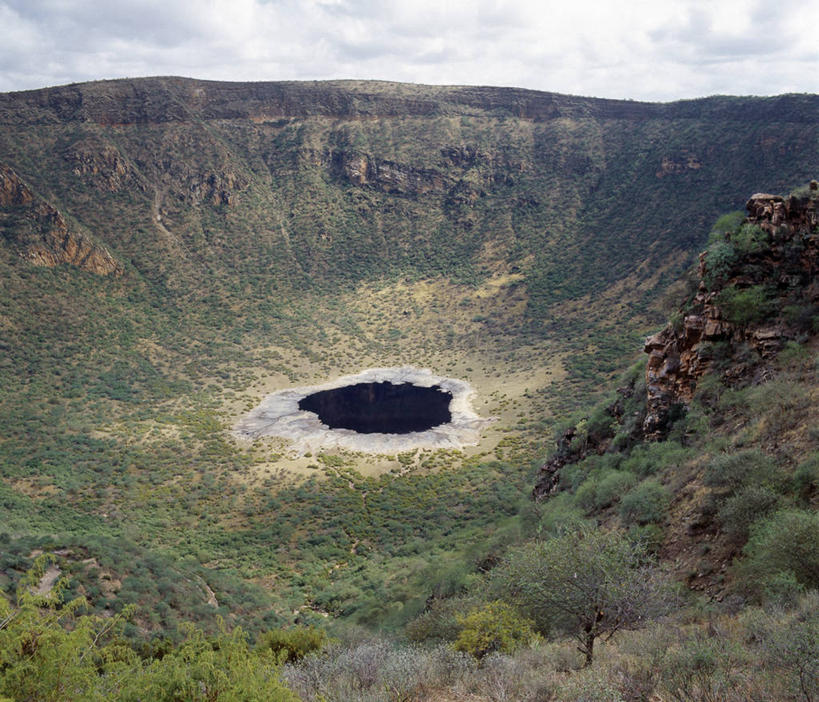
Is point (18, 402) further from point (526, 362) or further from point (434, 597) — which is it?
point (526, 362)

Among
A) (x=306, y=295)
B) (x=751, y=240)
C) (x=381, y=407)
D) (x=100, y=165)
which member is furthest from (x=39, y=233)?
(x=751, y=240)

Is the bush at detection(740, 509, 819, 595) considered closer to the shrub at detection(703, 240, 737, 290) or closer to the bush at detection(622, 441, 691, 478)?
the bush at detection(622, 441, 691, 478)

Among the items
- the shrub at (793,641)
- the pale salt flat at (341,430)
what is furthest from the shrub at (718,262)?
the pale salt flat at (341,430)

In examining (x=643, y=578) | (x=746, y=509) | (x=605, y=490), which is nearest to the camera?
(x=643, y=578)

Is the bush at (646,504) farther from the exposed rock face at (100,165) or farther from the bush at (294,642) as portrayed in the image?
the exposed rock face at (100,165)

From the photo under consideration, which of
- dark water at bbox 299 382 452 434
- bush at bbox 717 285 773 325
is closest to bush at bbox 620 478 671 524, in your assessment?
bush at bbox 717 285 773 325

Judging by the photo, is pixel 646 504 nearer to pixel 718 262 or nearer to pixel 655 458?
pixel 655 458

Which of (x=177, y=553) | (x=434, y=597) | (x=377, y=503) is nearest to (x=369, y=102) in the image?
(x=377, y=503)

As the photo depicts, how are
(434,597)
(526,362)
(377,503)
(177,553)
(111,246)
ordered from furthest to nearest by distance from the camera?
(111,246), (526,362), (377,503), (177,553), (434,597)
